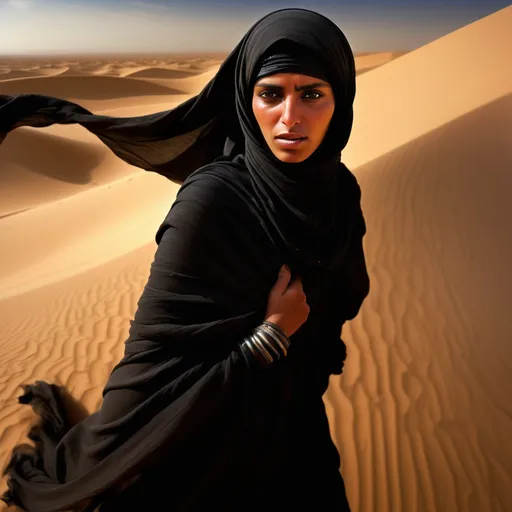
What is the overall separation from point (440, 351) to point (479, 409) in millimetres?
690

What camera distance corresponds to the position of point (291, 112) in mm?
1482

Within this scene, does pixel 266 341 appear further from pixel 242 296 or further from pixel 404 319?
pixel 404 319

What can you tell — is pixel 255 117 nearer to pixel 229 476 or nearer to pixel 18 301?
pixel 229 476

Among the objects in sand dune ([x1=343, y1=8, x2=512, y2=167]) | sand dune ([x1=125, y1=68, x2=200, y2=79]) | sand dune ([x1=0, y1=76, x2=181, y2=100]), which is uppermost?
sand dune ([x1=125, y1=68, x2=200, y2=79])

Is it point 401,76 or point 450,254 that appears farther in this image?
point 401,76

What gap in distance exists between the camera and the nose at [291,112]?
1481 millimetres

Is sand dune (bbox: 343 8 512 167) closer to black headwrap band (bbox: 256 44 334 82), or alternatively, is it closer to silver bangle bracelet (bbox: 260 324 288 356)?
A: black headwrap band (bbox: 256 44 334 82)

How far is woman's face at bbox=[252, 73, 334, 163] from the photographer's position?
149 cm

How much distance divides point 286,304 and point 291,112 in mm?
619

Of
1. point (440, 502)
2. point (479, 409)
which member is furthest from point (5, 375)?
point (479, 409)

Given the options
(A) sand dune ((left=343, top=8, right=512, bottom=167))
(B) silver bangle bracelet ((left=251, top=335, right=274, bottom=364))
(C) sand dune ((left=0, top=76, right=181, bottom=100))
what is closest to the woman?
(B) silver bangle bracelet ((left=251, top=335, right=274, bottom=364))

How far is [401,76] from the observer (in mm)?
17844

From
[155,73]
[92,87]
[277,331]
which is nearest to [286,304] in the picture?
[277,331]

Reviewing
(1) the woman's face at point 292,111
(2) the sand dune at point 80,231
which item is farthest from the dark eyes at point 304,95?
(2) the sand dune at point 80,231
